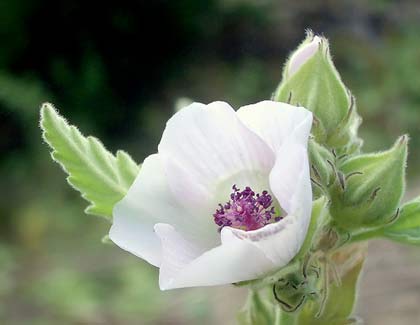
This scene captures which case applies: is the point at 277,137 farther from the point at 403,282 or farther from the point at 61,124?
the point at 403,282

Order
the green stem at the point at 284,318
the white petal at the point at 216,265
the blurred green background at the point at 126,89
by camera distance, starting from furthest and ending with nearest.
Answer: the blurred green background at the point at 126,89
the green stem at the point at 284,318
the white petal at the point at 216,265

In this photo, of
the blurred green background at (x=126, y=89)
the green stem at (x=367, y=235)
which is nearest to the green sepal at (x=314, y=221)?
the green stem at (x=367, y=235)

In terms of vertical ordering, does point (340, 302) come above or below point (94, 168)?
below

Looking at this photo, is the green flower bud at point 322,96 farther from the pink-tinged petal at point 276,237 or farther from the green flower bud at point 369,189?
the pink-tinged petal at point 276,237

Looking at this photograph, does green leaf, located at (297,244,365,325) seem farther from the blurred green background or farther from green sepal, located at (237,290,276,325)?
the blurred green background

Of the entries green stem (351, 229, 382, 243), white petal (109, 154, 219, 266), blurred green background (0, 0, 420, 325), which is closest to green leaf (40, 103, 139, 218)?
white petal (109, 154, 219, 266)

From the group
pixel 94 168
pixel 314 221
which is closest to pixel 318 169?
pixel 314 221

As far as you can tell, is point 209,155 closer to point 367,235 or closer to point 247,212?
point 247,212

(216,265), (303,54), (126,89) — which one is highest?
(126,89)
